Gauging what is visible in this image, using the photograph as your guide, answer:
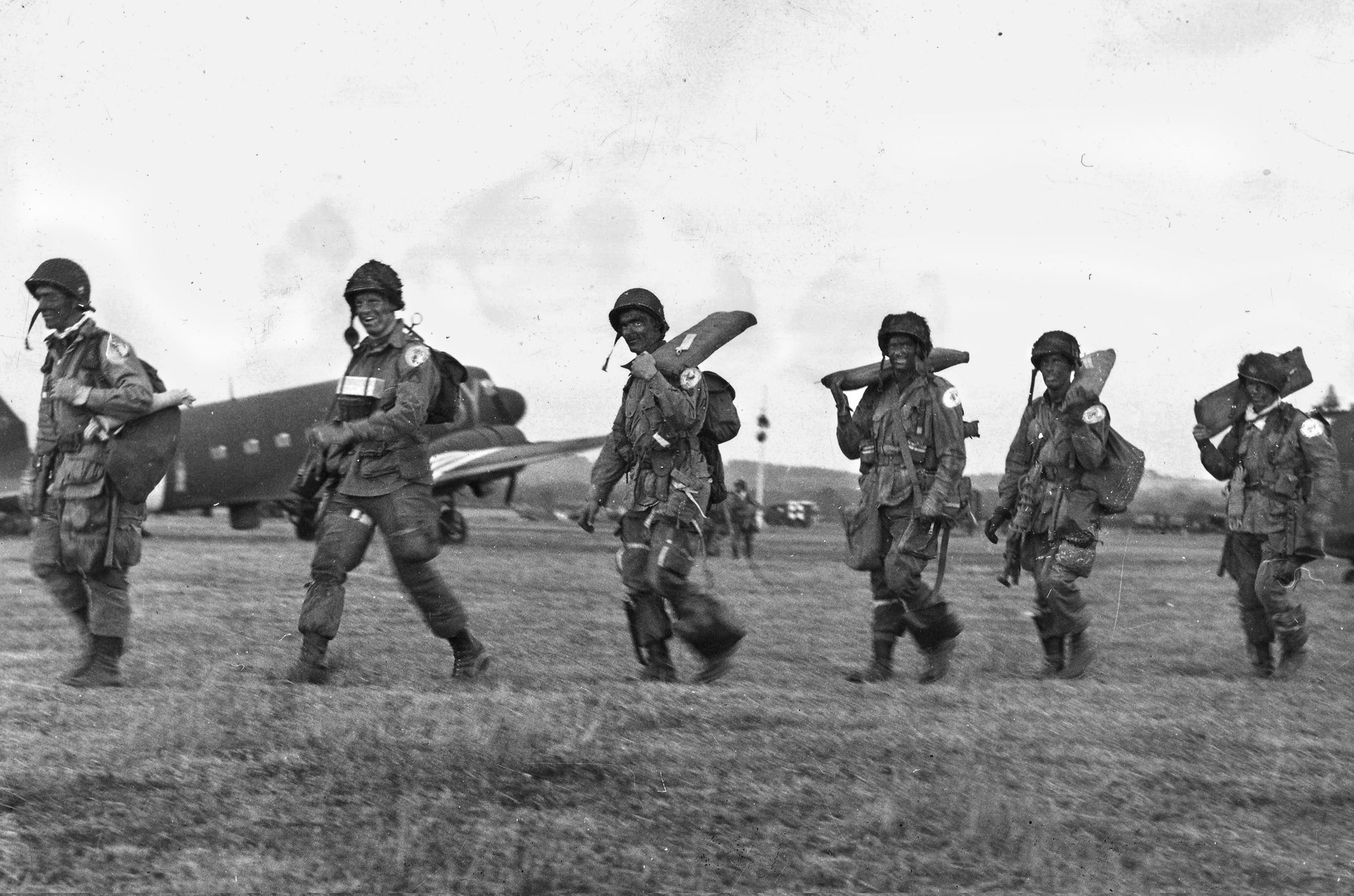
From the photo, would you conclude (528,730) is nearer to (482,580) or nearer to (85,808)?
(85,808)

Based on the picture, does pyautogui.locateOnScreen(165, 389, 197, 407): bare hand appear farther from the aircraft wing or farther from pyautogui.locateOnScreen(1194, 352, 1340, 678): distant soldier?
the aircraft wing

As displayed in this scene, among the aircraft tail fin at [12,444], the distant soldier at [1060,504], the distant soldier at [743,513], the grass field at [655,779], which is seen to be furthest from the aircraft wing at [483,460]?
the distant soldier at [1060,504]

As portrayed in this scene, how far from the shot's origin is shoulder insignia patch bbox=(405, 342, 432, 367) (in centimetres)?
758

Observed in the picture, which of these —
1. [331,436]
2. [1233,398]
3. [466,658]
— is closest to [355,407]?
[331,436]

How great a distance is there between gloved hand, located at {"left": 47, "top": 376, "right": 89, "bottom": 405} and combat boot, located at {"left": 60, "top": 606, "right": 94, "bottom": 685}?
109cm

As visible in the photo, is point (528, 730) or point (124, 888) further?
point (528, 730)

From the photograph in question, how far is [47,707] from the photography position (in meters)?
6.49

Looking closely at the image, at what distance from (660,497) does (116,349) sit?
113 inches

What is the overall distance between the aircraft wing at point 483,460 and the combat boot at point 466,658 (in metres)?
19.4

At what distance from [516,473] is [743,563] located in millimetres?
6189

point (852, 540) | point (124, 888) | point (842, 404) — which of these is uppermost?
point (842, 404)

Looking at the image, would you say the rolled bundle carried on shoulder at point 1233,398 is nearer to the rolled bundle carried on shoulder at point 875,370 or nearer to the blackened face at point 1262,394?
the blackened face at point 1262,394

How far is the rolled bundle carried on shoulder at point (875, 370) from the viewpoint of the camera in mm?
8750

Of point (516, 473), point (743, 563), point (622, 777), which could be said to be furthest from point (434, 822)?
point (516, 473)
